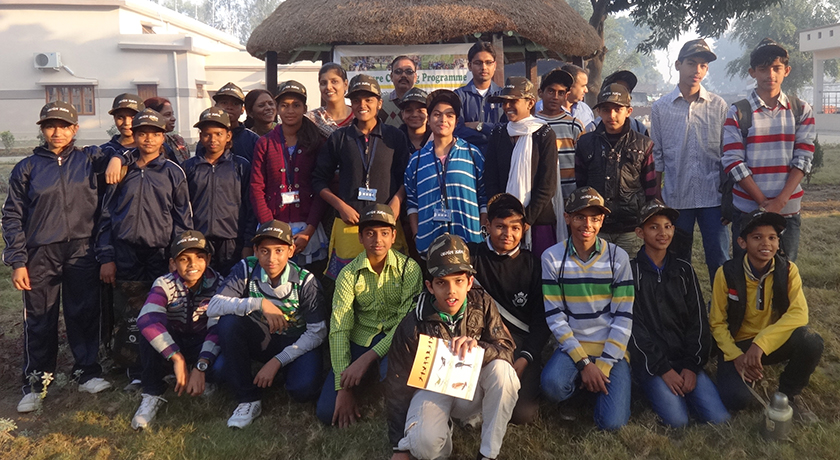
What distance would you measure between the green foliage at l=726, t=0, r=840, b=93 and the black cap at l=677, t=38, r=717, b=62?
3469 centimetres

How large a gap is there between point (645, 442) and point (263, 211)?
2862 millimetres

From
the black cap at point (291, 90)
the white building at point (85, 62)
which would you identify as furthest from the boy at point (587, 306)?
the white building at point (85, 62)

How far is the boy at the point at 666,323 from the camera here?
3596 millimetres

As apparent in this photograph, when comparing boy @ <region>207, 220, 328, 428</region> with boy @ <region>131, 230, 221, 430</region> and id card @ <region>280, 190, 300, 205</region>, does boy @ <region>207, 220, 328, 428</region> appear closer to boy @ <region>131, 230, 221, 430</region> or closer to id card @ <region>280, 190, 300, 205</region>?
boy @ <region>131, 230, 221, 430</region>

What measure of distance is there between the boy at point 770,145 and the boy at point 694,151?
0.19 meters

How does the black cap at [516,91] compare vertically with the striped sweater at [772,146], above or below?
above

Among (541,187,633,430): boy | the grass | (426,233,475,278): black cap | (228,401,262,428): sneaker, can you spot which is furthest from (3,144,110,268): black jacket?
(541,187,633,430): boy

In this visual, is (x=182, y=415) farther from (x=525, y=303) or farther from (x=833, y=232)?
(x=833, y=232)

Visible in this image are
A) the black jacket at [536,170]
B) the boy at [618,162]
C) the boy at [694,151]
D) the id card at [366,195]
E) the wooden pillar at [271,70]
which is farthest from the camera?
the wooden pillar at [271,70]

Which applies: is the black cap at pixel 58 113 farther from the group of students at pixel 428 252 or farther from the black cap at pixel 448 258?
the black cap at pixel 448 258

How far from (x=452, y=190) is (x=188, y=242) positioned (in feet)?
5.74

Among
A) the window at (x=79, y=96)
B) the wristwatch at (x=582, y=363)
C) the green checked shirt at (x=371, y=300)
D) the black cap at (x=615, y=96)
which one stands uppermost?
the window at (x=79, y=96)

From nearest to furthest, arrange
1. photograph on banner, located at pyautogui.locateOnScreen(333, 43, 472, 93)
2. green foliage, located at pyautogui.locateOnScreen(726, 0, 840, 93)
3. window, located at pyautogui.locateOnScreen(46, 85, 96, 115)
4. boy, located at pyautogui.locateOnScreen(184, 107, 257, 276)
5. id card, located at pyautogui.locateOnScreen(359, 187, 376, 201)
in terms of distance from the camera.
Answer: id card, located at pyautogui.locateOnScreen(359, 187, 376, 201)
boy, located at pyautogui.locateOnScreen(184, 107, 257, 276)
photograph on banner, located at pyautogui.locateOnScreen(333, 43, 472, 93)
window, located at pyautogui.locateOnScreen(46, 85, 96, 115)
green foliage, located at pyautogui.locateOnScreen(726, 0, 840, 93)

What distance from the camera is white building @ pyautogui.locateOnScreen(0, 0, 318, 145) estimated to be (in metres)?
25.2
